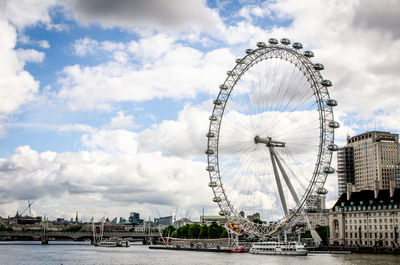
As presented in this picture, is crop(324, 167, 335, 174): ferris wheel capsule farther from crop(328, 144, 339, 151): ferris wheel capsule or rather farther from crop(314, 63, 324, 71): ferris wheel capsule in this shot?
crop(314, 63, 324, 71): ferris wheel capsule

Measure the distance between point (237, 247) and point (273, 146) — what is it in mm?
33771

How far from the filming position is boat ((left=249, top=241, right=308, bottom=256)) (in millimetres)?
79688

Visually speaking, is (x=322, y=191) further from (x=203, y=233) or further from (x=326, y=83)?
(x=203, y=233)

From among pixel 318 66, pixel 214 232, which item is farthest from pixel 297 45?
pixel 214 232

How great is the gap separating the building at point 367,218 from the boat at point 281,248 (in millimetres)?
18627

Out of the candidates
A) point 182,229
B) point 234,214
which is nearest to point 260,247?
point 234,214

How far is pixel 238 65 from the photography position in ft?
264

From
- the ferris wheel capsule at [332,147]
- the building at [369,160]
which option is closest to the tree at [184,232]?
the building at [369,160]

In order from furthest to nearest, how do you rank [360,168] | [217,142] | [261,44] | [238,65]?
[360,168], [217,142], [238,65], [261,44]

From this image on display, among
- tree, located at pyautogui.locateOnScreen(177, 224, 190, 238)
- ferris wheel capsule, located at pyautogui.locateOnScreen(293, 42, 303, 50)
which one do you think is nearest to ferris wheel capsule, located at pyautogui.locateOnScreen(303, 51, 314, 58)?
ferris wheel capsule, located at pyautogui.locateOnScreen(293, 42, 303, 50)

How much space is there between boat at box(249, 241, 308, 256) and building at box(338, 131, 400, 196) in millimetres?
89531

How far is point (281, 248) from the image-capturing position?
269 feet

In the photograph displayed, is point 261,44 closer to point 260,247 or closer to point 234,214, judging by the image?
point 234,214

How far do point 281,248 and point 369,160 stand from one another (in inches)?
3834
